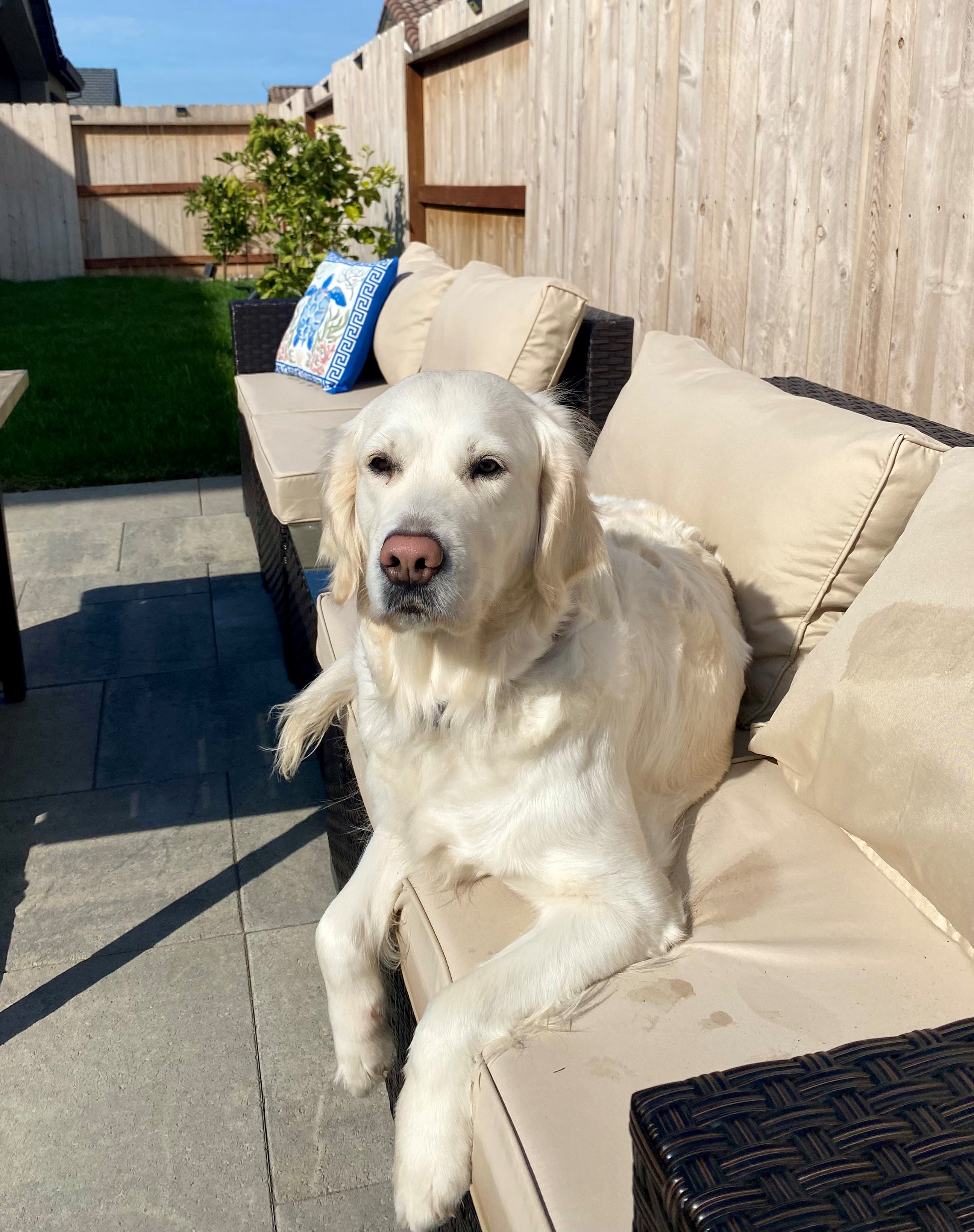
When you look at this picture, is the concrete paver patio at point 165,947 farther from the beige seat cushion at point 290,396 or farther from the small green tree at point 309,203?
the small green tree at point 309,203

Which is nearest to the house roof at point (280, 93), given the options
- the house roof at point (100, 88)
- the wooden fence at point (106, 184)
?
the wooden fence at point (106, 184)

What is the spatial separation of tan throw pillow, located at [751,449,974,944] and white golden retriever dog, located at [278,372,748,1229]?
0.28 m

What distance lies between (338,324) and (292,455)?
58.1 inches

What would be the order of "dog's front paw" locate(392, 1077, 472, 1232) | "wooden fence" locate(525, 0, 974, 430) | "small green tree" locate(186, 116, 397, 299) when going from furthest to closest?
"small green tree" locate(186, 116, 397, 299) < "wooden fence" locate(525, 0, 974, 430) < "dog's front paw" locate(392, 1077, 472, 1232)

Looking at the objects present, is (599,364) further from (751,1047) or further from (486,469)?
(751,1047)

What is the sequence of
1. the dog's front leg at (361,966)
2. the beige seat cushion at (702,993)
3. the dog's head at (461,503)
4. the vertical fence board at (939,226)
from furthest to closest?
the vertical fence board at (939,226)
the dog's front leg at (361,966)
the dog's head at (461,503)
the beige seat cushion at (702,993)

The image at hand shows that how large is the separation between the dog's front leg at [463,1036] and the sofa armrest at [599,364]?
2.45 m

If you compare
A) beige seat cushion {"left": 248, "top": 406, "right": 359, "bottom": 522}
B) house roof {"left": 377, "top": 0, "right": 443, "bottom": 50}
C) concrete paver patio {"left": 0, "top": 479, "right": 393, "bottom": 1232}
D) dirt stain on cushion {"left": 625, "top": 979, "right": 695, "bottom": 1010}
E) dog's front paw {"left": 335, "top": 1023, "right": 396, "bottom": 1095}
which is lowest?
concrete paver patio {"left": 0, "top": 479, "right": 393, "bottom": 1232}

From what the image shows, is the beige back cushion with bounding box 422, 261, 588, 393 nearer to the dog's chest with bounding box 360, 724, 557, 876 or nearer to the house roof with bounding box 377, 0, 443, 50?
the dog's chest with bounding box 360, 724, 557, 876

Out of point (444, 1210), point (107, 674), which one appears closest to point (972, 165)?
point (444, 1210)

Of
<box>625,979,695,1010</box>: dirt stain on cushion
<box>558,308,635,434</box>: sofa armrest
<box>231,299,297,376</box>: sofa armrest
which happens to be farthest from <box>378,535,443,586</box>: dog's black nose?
<box>231,299,297,376</box>: sofa armrest

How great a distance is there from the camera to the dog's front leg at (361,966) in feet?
6.05

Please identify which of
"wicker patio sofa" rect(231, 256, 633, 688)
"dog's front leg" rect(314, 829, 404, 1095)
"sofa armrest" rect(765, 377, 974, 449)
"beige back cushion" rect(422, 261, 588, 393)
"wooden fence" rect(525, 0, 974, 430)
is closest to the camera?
"dog's front leg" rect(314, 829, 404, 1095)

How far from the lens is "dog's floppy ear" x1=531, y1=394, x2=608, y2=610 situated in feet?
5.74
